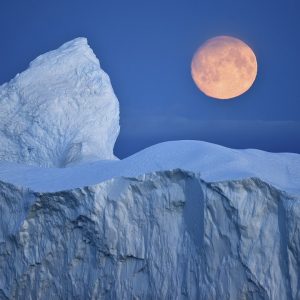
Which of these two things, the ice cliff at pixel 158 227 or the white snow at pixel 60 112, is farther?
the white snow at pixel 60 112

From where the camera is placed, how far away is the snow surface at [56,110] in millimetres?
18625

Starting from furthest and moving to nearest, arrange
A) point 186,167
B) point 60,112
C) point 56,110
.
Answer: point 60,112 → point 56,110 → point 186,167

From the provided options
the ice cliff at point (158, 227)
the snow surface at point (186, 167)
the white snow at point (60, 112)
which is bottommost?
the ice cliff at point (158, 227)

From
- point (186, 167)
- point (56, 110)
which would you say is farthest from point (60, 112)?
point (186, 167)

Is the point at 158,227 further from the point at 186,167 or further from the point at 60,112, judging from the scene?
the point at 60,112

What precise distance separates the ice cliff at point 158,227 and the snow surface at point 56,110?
618 cm

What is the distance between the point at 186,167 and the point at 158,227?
1552mm

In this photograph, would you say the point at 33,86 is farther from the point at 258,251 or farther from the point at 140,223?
the point at 258,251

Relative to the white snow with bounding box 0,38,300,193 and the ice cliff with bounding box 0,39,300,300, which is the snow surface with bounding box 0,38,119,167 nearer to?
the white snow with bounding box 0,38,300,193

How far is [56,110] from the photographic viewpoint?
1870 centimetres

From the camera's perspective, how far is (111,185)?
33.7ft

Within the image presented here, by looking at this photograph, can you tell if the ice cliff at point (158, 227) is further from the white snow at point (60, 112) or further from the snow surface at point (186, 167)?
the white snow at point (60, 112)

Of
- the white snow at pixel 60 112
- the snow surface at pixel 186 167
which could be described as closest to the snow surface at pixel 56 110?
the white snow at pixel 60 112

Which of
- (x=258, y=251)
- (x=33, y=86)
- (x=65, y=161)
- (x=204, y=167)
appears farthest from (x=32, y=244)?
(x=33, y=86)
